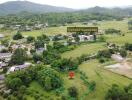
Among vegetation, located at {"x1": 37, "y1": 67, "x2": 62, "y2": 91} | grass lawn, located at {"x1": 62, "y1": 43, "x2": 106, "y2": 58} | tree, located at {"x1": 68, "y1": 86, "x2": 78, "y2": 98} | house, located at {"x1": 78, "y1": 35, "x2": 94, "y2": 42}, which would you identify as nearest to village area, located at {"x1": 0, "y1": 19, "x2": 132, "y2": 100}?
grass lawn, located at {"x1": 62, "y1": 43, "x2": 106, "y2": 58}

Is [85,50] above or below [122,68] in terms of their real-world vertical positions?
below

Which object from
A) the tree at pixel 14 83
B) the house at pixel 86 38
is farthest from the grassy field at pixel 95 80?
the house at pixel 86 38

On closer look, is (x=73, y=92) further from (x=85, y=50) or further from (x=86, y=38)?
(x=86, y=38)

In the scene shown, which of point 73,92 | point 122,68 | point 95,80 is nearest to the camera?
point 73,92

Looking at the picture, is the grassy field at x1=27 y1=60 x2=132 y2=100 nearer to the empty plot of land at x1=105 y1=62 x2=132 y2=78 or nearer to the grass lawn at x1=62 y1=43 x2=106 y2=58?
the empty plot of land at x1=105 y1=62 x2=132 y2=78

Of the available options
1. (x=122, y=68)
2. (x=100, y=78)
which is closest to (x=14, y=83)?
(x=100, y=78)

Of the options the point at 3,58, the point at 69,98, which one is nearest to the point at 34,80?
the point at 69,98

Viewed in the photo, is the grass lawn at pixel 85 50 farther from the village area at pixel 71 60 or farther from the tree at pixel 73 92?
the tree at pixel 73 92
